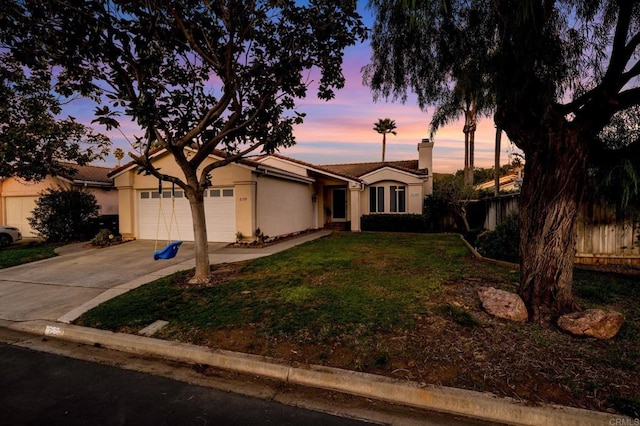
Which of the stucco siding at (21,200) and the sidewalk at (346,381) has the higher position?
the stucco siding at (21,200)

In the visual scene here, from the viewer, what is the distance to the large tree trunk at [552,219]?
461 centimetres

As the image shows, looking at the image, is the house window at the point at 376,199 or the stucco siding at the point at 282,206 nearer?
the stucco siding at the point at 282,206

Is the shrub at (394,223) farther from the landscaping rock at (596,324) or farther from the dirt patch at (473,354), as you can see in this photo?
the landscaping rock at (596,324)

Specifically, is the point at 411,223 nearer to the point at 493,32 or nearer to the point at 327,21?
the point at 327,21

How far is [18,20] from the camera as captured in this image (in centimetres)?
638

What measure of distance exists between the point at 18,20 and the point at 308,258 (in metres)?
8.42

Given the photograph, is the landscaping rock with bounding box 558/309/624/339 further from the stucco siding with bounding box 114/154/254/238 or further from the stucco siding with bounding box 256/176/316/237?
the stucco siding with bounding box 256/176/316/237

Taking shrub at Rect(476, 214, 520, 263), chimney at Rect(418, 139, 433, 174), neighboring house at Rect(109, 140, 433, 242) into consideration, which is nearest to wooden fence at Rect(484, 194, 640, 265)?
shrub at Rect(476, 214, 520, 263)

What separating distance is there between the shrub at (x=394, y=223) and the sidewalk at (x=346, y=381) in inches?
613

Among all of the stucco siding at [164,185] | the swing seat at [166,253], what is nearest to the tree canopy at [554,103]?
the swing seat at [166,253]

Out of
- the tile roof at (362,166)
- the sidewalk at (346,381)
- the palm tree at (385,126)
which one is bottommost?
the sidewalk at (346,381)

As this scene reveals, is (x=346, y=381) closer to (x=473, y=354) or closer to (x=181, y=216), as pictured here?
(x=473, y=354)

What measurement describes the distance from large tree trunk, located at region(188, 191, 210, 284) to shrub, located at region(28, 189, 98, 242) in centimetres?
1150

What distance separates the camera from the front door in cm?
2169
